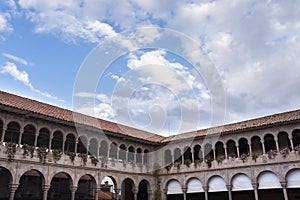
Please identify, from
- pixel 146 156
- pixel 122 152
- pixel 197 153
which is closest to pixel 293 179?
pixel 197 153

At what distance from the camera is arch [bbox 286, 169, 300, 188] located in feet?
69.8

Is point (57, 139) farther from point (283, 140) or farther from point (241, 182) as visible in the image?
point (283, 140)

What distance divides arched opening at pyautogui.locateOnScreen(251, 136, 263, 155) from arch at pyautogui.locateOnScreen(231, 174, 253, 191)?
2432 millimetres

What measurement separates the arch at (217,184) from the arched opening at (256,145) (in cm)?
368

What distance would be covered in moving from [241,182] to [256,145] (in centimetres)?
343

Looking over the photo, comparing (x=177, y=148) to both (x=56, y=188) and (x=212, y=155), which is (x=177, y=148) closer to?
(x=212, y=155)

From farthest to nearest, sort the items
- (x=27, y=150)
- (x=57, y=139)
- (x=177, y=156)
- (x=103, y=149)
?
(x=177, y=156)
(x=103, y=149)
(x=57, y=139)
(x=27, y=150)

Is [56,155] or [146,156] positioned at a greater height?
[146,156]

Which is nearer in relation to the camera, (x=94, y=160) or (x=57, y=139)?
(x=94, y=160)

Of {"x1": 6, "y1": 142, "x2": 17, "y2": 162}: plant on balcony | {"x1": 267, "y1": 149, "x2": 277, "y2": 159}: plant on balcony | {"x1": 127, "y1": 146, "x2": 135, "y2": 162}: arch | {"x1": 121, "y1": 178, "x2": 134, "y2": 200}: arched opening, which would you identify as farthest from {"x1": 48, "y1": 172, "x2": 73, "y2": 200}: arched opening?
{"x1": 267, "y1": 149, "x2": 277, "y2": 159}: plant on balcony

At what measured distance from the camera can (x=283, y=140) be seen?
23.8 metres

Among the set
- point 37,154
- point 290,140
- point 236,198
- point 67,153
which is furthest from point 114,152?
point 290,140

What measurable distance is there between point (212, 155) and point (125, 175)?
8054 mm

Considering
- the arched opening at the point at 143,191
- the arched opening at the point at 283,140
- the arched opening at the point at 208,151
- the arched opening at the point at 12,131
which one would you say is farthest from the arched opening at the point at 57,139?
the arched opening at the point at 283,140
